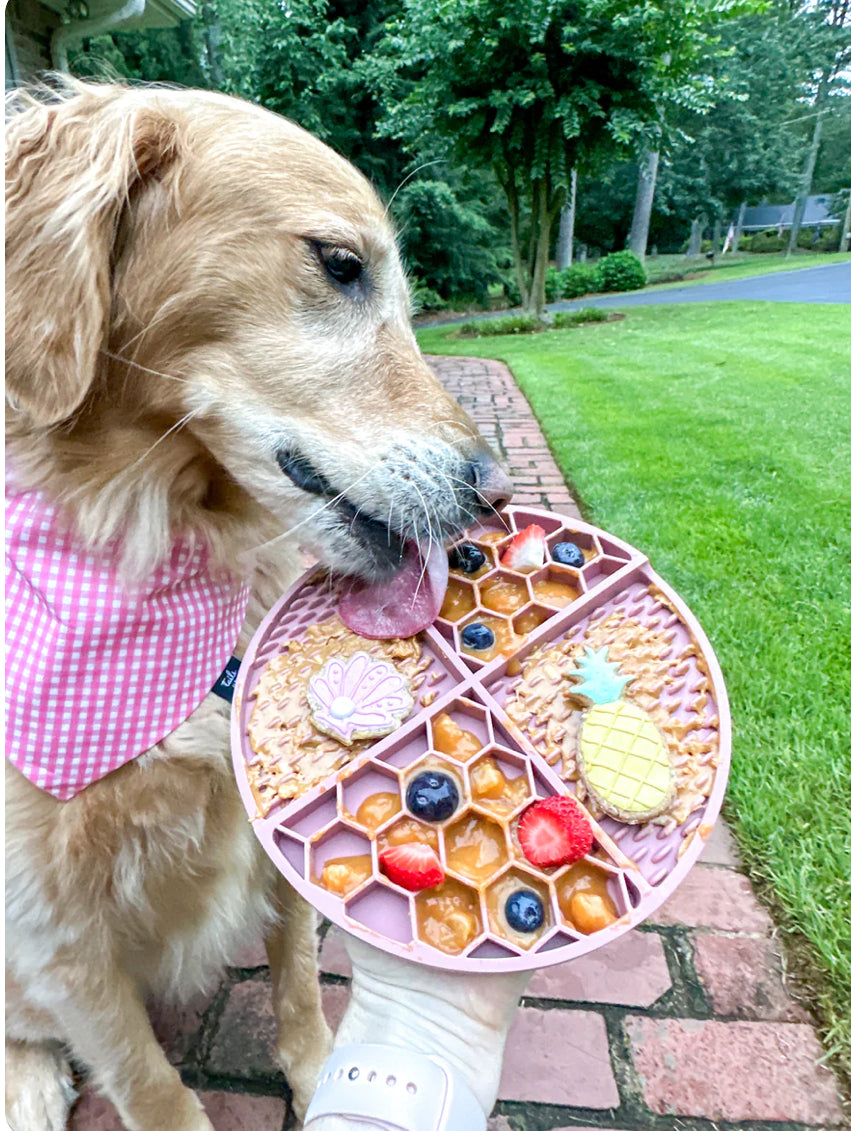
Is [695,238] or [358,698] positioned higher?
[695,238]

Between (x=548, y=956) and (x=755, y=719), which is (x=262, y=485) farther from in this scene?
(x=755, y=719)

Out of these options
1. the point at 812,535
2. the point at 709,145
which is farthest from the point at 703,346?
the point at 709,145

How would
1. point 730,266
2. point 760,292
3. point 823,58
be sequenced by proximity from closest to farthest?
1. point 760,292
2. point 730,266
3. point 823,58

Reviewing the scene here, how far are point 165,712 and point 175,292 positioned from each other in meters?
0.77

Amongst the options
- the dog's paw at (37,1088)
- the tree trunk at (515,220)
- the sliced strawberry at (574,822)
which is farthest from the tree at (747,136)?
the dog's paw at (37,1088)

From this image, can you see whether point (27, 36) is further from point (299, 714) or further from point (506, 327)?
point (299, 714)

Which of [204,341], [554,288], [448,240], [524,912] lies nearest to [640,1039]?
[524,912]

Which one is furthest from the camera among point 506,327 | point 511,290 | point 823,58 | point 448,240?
point 823,58

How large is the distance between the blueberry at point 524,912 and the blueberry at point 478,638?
0.46m

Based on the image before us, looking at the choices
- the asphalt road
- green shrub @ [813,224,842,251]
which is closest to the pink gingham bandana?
the asphalt road

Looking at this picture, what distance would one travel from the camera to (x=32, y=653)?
1333 millimetres

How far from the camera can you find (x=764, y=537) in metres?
3.95

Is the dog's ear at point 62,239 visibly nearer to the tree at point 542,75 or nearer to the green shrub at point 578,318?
the tree at point 542,75

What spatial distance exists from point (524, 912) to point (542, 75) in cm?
1398
